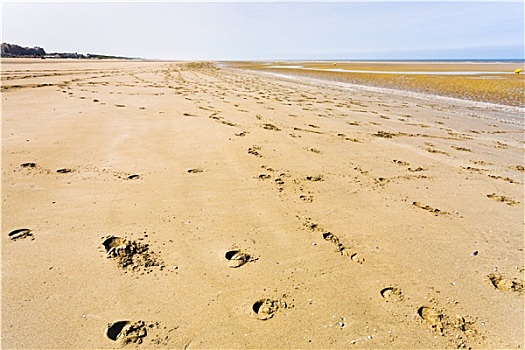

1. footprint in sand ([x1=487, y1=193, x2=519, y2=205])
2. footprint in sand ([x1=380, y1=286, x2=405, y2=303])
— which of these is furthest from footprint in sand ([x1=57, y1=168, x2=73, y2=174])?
footprint in sand ([x1=487, y1=193, x2=519, y2=205])

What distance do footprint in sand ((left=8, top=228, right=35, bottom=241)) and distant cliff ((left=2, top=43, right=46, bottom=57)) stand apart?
69.8 m

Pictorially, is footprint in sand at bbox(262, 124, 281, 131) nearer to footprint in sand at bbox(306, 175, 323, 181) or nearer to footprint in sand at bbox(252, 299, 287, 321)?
footprint in sand at bbox(306, 175, 323, 181)

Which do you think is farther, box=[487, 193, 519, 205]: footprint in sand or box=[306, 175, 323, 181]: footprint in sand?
box=[306, 175, 323, 181]: footprint in sand

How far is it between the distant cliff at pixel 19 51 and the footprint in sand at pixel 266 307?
71.6 m

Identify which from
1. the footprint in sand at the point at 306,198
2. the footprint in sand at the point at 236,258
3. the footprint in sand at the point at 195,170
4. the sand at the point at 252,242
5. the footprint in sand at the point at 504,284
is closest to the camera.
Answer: the sand at the point at 252,242

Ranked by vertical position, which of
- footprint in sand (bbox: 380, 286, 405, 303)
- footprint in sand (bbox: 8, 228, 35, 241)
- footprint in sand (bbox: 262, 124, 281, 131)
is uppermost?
footprint in sand (bbox: 262, 124, 281, 131)

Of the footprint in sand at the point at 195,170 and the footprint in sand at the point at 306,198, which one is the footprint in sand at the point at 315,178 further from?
the footprint in sand at the point at 195,170

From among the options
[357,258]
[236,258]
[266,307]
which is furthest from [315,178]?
[266,307]

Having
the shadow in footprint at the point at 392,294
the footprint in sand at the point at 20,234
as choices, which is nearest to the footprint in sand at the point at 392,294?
the shadow in footprint at the point at 392,294

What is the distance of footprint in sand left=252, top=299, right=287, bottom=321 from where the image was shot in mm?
1987

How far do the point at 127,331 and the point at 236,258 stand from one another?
0.91 metres

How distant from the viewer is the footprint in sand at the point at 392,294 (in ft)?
7.09

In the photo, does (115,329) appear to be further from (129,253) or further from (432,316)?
(432,316)

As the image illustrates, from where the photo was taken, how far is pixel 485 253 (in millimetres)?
2744
